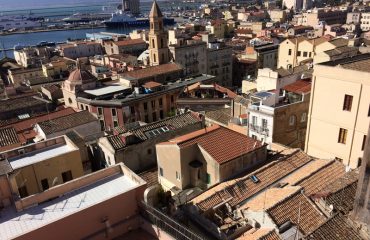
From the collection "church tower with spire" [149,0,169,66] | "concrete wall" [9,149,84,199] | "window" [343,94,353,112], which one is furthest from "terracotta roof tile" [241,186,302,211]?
"church tower with spire" [149,0,169,66]

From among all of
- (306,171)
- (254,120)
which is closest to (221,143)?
(306,171)

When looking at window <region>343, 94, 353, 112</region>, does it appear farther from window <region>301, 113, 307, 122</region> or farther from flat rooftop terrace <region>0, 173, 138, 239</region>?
flat rooftop terrace <region>0, 173, 138, 239</region>

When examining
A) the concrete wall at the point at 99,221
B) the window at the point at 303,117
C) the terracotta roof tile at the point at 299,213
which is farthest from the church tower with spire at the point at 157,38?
the concrete wall at the point at 99,221

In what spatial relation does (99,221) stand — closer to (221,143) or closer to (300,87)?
(221,143)

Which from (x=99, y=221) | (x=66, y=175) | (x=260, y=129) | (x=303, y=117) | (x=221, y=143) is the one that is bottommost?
(x=260, y=129)

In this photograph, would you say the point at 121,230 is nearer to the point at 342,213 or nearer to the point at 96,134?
the point at 342,213

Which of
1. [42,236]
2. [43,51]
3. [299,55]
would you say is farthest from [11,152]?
[43,51]
